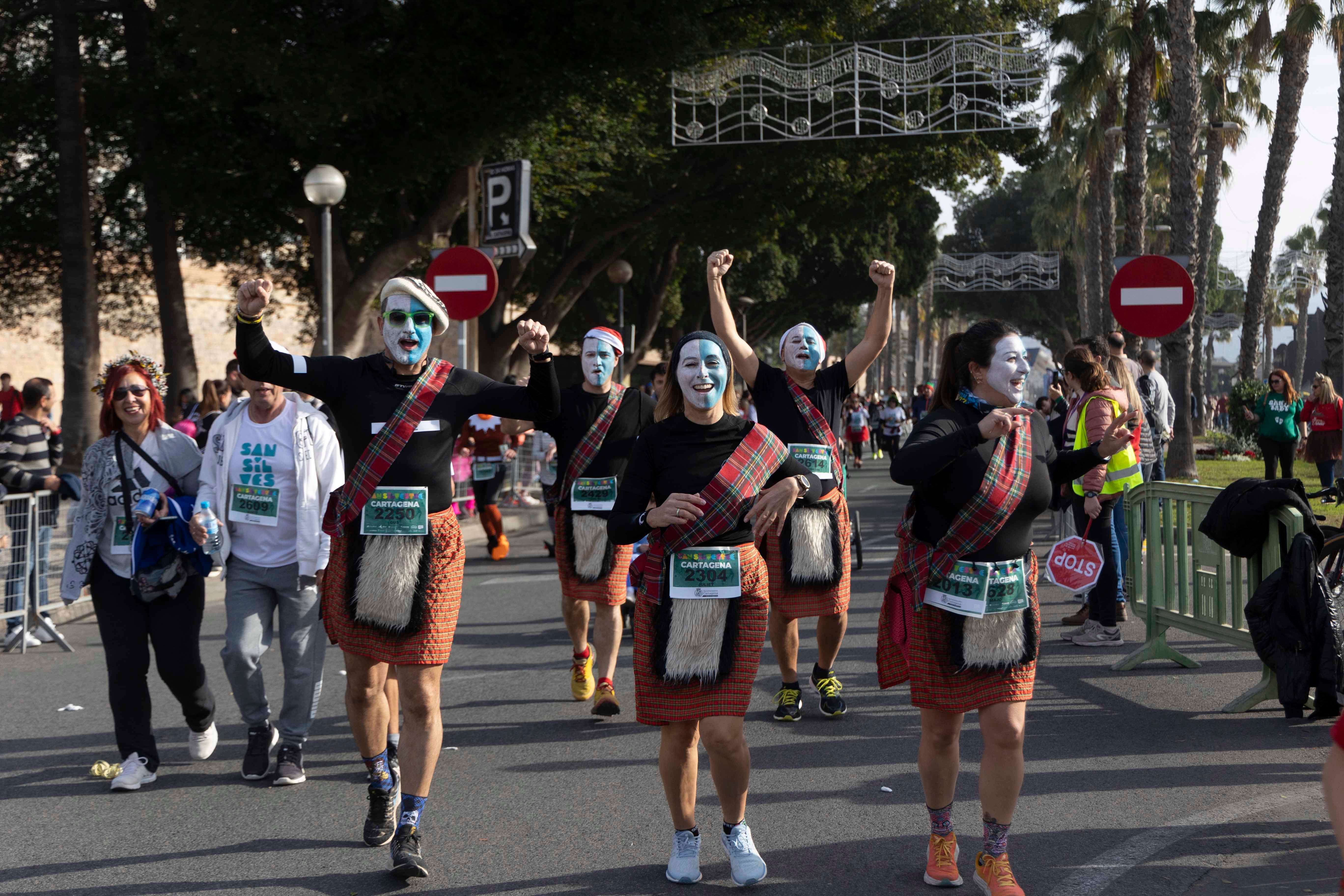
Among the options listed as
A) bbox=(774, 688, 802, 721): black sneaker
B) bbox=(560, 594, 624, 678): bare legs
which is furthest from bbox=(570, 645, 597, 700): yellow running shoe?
bbox=(774, 688, 802, 721): black sneaker

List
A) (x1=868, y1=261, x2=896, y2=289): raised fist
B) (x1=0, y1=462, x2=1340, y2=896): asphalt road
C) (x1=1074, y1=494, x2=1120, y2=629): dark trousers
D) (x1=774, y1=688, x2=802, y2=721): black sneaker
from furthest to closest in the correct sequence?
1. (x1=1074, y1=494, x2=1120, y2=629): dark trousers
2. (x1=774, y1=688, x2=802, y2=721): black sneaker
3. (x1=868, y1=261, x2=896, y2=289): raised fist
4. (x1=0, y1=462, x2=1340, y2=896): asphalt road

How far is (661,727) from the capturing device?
4.42 meters

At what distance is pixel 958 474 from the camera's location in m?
4.17

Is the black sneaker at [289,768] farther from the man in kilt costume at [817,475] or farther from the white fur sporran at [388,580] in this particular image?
the man in kilt costume at [817,475]

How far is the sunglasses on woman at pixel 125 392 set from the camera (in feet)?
19.1

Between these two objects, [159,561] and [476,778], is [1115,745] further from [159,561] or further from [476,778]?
[159,561]

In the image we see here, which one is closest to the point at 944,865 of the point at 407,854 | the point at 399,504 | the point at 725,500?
the point at 725,500

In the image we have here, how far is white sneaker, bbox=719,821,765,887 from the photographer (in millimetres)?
4383

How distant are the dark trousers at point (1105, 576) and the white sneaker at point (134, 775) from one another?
18.3ft

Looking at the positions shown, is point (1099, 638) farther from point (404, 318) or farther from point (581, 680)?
point (404, 318)

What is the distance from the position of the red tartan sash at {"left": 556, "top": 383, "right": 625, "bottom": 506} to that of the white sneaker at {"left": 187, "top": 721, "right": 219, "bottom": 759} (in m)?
2.08

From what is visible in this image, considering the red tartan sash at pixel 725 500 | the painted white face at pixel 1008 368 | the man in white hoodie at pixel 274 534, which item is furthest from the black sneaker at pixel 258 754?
the painted white face at pixel 1008 368

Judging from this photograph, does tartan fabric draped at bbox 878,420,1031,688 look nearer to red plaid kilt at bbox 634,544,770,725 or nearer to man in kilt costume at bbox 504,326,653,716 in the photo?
red plaid kilt at bbox 634,544,770,725

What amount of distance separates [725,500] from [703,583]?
0.91 ft
